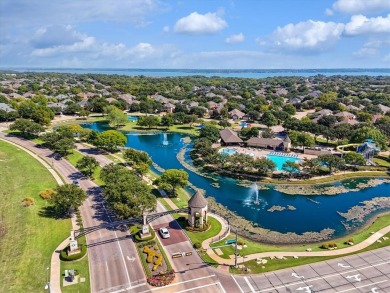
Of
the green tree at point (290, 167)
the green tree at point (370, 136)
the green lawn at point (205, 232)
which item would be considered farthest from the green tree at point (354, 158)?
the green lawn at point (205, 232)

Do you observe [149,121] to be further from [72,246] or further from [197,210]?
[72,246]

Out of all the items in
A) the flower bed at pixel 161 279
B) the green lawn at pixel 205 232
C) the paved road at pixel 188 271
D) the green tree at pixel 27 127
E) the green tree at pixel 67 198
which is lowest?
the paved road at pixel 188 271

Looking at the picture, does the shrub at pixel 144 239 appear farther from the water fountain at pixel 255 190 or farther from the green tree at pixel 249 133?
the green tree at pixel 249 133


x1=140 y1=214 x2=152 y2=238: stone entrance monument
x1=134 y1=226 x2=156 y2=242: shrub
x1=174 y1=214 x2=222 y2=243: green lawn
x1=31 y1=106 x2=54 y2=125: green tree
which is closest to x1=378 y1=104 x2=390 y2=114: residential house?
x1=174 y1=214 x2=222 y2=243: green lawn

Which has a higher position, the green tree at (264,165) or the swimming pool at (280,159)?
the green tree at (264,165)

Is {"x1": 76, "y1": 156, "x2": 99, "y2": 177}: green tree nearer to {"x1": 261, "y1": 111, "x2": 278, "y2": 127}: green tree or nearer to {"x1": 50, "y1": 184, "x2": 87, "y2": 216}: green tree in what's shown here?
{"x1": 50, "y1": 184, "x2": 87, "y2": 216}: green tree

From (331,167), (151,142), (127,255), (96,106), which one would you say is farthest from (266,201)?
(96,106)

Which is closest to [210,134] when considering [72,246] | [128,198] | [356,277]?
[128,198]
